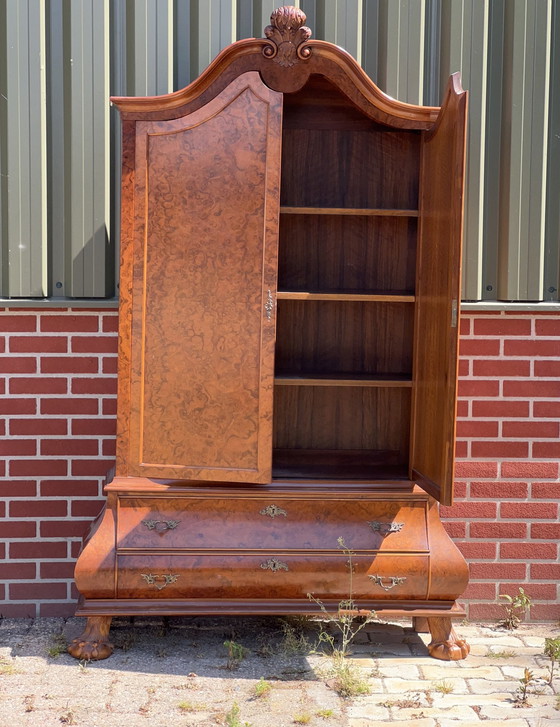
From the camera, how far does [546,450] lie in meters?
3.80

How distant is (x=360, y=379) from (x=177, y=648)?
1.27 m

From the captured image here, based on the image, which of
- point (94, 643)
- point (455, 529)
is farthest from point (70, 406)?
point (455, 529)

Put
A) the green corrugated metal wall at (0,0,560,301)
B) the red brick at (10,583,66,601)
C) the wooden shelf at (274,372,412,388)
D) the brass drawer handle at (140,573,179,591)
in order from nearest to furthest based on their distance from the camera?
the brass drawer handle at (140,573,179,591) < the wooden shelf at (274,372,412,388) < the green corrugated metal wall at (0,0,560,301) < the red brick at (10,583,66,601)

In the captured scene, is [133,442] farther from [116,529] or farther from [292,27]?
[292,27]

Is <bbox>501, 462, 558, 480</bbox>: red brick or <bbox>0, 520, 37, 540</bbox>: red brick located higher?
<bbox>501, 462, 558, 480</bbox>: red brick

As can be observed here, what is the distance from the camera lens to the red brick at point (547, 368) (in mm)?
3785

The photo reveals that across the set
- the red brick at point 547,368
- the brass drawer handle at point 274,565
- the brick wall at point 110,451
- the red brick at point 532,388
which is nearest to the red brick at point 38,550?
the brick wall at point 110,451

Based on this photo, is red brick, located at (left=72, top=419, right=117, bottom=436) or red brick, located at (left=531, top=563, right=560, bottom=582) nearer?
red brick, located at (left=72, top=419, right=117, bottom=436)

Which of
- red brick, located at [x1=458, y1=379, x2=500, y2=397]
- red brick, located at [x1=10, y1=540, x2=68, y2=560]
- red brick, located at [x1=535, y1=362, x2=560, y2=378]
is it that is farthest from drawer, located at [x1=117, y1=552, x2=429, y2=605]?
red brick, located at [x1=535, y1=362, x2=560, y2=378]

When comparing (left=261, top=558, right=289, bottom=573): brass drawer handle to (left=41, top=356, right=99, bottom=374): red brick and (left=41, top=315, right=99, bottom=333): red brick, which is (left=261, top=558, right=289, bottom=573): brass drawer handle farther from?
(left=41, top=315, right=99, bottom=333): red brick

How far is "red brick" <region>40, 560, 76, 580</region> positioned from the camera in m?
3.75

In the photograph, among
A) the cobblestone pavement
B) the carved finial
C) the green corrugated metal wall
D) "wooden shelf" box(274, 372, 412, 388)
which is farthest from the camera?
the green corrugated metal wall

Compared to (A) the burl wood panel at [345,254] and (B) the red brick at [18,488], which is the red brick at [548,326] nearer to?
(A) the burl wood panel at [345,254]

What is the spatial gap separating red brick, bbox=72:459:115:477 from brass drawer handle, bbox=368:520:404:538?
1155 millimetres
